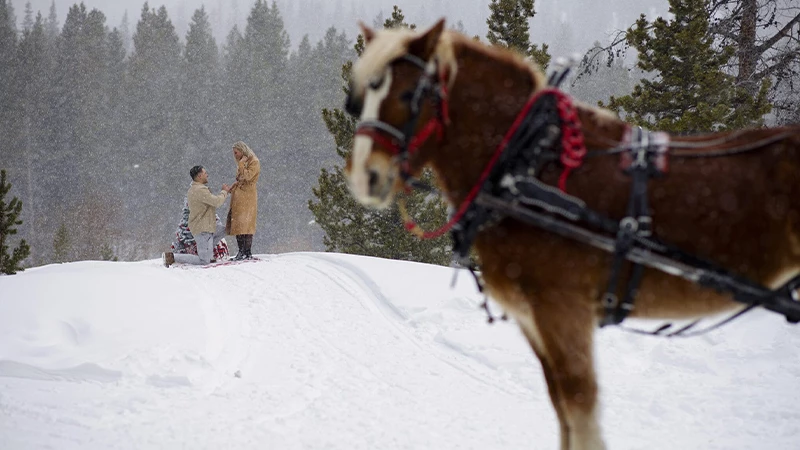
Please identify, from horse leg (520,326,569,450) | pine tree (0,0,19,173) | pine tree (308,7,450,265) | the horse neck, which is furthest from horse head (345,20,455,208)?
pine tree (0,0,19,173)

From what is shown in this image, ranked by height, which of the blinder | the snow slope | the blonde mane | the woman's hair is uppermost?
the blonde mane

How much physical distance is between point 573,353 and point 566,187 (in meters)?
0.73

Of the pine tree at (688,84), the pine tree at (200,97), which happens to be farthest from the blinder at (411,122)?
the pine tree at (200,97)

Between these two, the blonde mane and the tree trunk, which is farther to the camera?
the tree trunk

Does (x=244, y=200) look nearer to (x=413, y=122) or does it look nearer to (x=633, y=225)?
(x=413, y=122)

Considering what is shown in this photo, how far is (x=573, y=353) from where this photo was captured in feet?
7.73

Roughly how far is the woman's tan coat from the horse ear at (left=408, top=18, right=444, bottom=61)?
960 cm

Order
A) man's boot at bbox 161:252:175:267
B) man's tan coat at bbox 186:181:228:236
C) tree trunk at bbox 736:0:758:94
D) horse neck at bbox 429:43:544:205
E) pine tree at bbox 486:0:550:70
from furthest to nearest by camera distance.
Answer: pine tree at bbox 486:0:550:70 → man's boot at bbox 161:252:175:267 → man's tan coat at bbox 186:181:228:236 → tree trunk at bbox 736:0:758:94 → horse neck at bbox 429:43:544:205

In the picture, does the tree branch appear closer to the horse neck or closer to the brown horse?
the brown horse

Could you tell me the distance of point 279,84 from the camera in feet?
173

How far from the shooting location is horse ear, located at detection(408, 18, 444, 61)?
7.57ft

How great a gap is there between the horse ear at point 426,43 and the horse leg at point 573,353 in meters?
1.18

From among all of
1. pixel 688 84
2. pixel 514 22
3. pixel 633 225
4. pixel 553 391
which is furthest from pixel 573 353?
pixel 514 22

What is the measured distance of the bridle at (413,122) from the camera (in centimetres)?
231
